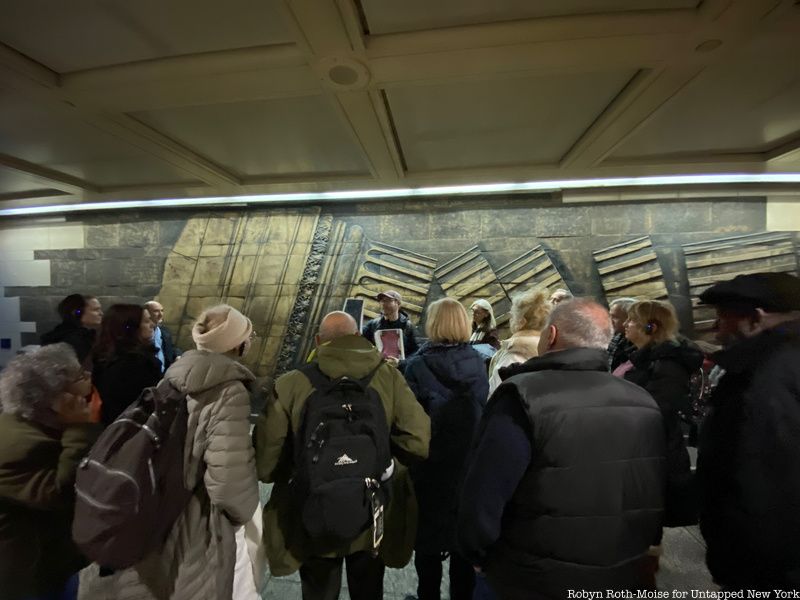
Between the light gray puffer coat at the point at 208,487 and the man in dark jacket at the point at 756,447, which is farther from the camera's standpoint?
the light gray puffer coat at the point at 208,487

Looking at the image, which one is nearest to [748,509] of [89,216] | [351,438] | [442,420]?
[442,420]

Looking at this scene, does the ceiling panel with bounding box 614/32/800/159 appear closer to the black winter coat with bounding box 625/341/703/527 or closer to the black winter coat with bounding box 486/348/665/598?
the black winter coat with bounding box 625/341/703/527

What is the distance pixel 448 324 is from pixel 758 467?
1.22 metres

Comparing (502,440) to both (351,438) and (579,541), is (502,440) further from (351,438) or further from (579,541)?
(351,438)

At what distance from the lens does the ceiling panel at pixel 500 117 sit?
241cm

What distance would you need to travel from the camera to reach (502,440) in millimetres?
1130

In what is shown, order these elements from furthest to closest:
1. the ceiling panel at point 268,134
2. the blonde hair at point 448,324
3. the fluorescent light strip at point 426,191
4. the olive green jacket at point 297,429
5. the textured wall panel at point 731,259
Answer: the textured wall panel at point 731,259
the fluorescent light strip at point 426,191
the ceiling panel at point 268,134
the blonde hair at point 448,324
the olive green jacket at point 297,429

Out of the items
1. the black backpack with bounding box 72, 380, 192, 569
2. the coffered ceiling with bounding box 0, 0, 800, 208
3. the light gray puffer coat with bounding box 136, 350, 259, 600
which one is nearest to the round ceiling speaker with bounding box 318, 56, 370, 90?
the coffered ceiling with bounding box 0, 0, 800, 208

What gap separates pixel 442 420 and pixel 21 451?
1.59 metres

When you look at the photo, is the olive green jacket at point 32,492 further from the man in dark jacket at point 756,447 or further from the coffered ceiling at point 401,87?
the man in dark jacket at point 756,447

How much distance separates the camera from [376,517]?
1.45 metres

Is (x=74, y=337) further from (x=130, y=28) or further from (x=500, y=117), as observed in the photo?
(x=500, y=117)

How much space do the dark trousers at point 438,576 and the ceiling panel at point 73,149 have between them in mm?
3739

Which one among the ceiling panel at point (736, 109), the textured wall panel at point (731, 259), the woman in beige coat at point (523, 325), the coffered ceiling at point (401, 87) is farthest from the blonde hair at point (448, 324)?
the textured wall panel at point (731, 259)
